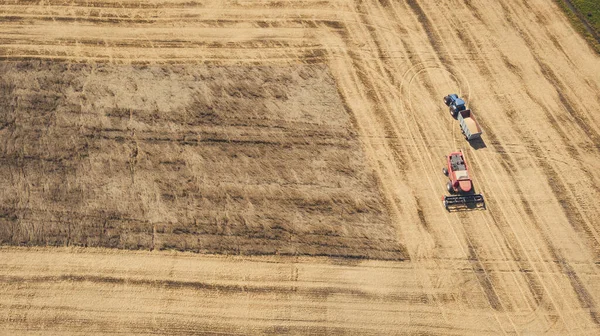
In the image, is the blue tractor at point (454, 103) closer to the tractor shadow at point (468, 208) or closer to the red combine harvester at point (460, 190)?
the red combine harvester at point (460, 190)

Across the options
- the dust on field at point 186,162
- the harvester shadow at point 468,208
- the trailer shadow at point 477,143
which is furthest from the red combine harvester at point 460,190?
the dust on field at point 186,162

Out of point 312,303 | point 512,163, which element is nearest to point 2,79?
point 312,303

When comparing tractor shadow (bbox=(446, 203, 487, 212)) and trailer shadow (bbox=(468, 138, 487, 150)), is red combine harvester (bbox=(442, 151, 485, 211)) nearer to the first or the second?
tractor shadow (bbox=(446, 203, 487, 212))

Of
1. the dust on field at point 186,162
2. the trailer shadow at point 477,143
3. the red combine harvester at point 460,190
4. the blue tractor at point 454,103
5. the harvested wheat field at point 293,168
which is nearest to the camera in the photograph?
the harvested wheat field at point 293,168

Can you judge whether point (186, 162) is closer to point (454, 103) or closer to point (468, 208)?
point (468, 208)

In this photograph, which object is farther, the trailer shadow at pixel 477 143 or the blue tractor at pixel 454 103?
the blue tractor at pixel 454 103

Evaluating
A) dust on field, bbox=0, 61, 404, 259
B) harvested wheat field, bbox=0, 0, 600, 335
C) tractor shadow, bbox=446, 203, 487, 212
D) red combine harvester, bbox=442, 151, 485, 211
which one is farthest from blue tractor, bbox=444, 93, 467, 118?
dust on field, bbox=0, 61, 404, 259
